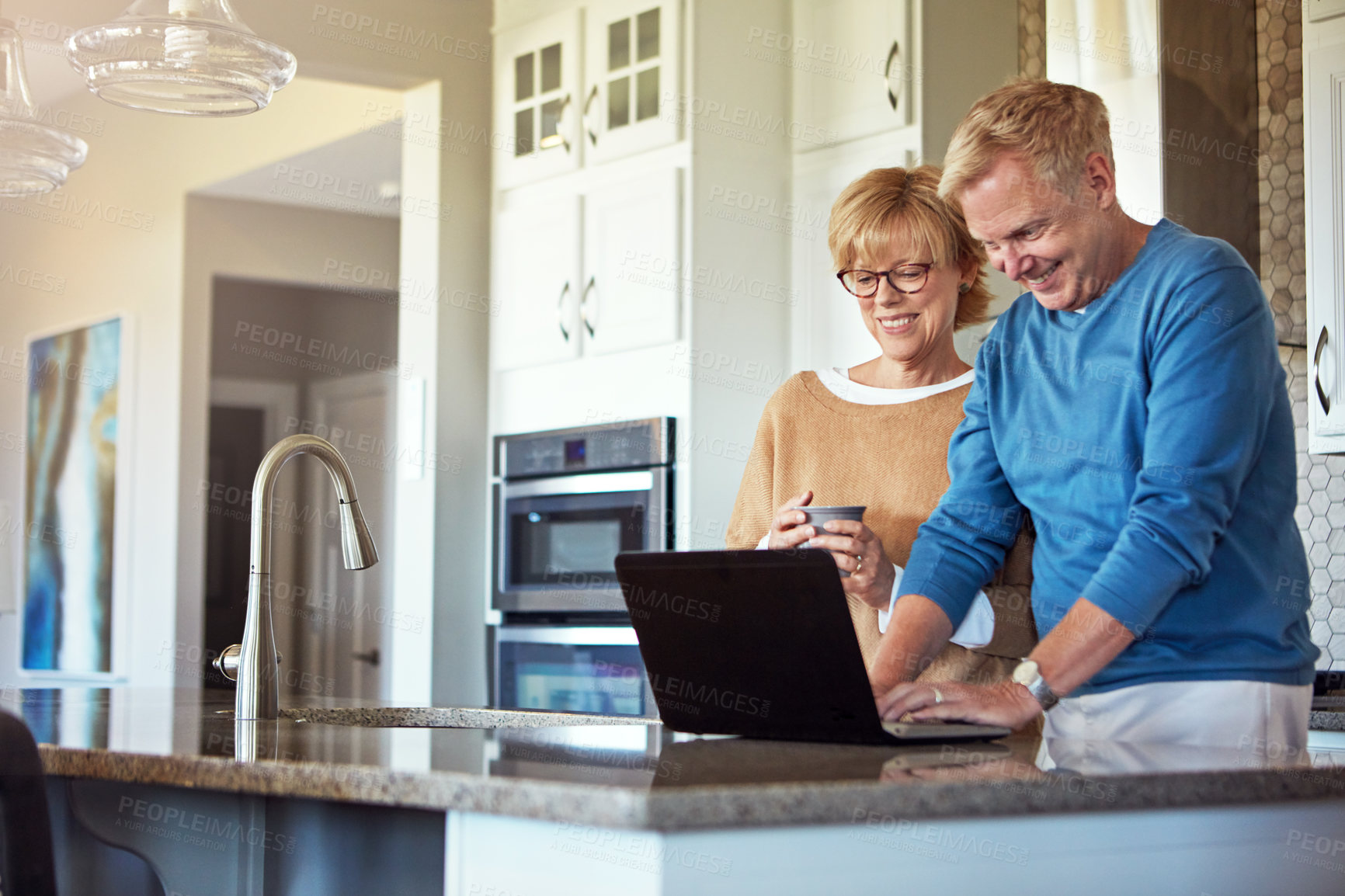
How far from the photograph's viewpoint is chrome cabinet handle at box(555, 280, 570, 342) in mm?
3664

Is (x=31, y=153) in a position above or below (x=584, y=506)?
above

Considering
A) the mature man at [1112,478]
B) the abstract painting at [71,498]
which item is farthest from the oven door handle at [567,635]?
the abstract painting at [71,498]

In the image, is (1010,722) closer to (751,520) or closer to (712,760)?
(712,760)

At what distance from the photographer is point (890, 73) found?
3098 mm

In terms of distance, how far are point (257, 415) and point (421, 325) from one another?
7.73 ft

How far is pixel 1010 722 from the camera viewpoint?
50.5 inches

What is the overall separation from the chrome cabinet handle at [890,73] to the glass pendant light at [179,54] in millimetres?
1318

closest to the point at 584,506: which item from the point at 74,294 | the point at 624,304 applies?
the point at 624,304

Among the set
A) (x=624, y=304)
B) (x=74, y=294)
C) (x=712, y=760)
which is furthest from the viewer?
(x=74, y=294)

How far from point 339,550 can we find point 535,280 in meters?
2.60

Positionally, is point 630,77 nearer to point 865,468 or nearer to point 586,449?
point 586,449

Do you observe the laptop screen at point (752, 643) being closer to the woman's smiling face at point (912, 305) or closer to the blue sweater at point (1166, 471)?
the blue sweater at point (1166, 471)

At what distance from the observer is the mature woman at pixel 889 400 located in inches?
76.2

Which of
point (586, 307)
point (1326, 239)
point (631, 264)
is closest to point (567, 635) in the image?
point (586, 307)
